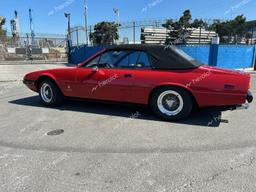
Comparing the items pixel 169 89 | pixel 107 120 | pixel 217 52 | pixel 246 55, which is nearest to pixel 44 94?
pixel 107 120

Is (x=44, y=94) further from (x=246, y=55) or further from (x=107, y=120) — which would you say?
(x=246, y=55)

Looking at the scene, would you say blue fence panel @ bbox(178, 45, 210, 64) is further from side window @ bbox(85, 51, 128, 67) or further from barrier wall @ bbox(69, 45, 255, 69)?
side window @ bbox(85, 51, 128, 67)

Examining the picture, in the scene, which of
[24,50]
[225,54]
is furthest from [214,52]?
[24,50]

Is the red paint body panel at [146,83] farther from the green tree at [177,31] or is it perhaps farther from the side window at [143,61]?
the green tree at [177,31]

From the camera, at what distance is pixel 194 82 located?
14.7ft

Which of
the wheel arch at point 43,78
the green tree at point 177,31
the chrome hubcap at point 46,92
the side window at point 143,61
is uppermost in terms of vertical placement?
the green tree at point 177,31

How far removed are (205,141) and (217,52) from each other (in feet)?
40.5

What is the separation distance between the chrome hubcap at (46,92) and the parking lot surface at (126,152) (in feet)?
2.59

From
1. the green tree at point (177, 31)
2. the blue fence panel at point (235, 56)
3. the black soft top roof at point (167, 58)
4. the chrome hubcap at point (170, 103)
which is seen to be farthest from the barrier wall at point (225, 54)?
the chrome hubcap at point (170, 103)

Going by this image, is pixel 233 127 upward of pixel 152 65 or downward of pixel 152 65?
downward

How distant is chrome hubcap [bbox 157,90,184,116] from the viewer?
4.73m

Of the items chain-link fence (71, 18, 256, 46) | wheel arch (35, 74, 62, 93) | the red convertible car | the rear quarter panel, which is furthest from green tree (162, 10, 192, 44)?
the rear quarter panel

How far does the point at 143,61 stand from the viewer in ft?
16.3

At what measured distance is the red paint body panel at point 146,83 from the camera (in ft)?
14.1
